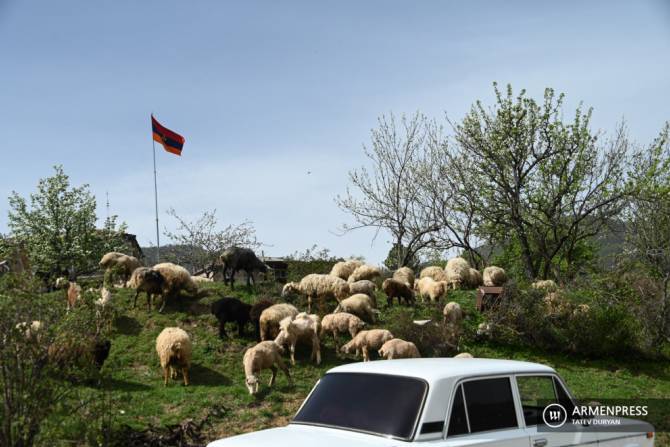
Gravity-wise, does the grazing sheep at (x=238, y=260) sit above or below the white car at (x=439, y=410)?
above

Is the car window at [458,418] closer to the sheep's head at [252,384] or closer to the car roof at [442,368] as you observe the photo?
the car roof at [442,368]

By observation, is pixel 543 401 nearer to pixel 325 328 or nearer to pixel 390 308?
pixel 325 328

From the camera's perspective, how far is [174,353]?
52.3ft

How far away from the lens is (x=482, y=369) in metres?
6.92

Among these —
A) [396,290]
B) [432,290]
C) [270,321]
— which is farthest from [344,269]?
[270,321]

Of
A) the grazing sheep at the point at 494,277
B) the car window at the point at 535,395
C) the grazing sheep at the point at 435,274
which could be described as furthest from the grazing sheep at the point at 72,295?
the grazing sheep at the point at 494,277

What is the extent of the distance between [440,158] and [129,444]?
Result: 2741 centimetres

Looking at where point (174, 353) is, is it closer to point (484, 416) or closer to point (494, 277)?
point (484, 416)

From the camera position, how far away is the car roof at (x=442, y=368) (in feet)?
21.7

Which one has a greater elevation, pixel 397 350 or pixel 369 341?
pixel 369 341

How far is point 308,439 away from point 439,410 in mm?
1248

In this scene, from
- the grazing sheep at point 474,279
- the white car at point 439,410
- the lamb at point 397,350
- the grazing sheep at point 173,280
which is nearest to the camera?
A: the white car at point 439,410

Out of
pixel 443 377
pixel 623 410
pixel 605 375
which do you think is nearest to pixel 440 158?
pixel 605 375
